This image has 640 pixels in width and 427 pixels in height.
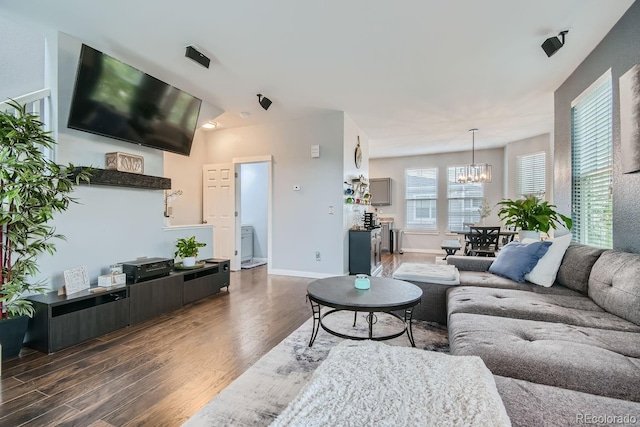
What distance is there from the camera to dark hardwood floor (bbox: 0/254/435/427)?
164cm

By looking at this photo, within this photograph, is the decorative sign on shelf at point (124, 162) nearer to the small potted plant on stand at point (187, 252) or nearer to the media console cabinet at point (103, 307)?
the small potted plant on stand at point (187, 252)

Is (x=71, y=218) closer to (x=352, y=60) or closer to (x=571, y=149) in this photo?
(x=352, y=60)

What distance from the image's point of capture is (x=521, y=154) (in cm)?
664

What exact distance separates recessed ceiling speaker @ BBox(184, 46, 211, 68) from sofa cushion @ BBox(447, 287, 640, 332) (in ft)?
10.8

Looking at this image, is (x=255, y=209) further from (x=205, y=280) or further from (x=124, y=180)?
(x=124, y=180)

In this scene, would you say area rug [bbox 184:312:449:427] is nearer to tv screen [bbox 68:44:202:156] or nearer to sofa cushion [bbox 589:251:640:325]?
sofa cushion [bbox 589:251:640:325]

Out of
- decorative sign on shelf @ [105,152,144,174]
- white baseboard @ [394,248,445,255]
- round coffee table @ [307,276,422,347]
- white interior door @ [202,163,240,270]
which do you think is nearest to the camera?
round coffee table @ [307,276,422,347]

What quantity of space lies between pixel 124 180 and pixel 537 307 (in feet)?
12.8

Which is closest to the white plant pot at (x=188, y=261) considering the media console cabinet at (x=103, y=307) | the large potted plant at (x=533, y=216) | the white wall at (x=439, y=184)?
the media console cabinet at (x=103, y=307)

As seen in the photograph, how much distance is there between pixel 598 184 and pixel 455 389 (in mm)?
3182

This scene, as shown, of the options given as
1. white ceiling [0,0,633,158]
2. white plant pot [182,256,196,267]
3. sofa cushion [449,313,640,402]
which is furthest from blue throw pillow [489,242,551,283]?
white plant pot [182,256,196,267]

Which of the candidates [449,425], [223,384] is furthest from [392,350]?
[223,384]

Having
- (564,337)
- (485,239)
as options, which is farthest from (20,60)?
(485,239)

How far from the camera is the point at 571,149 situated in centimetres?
346
